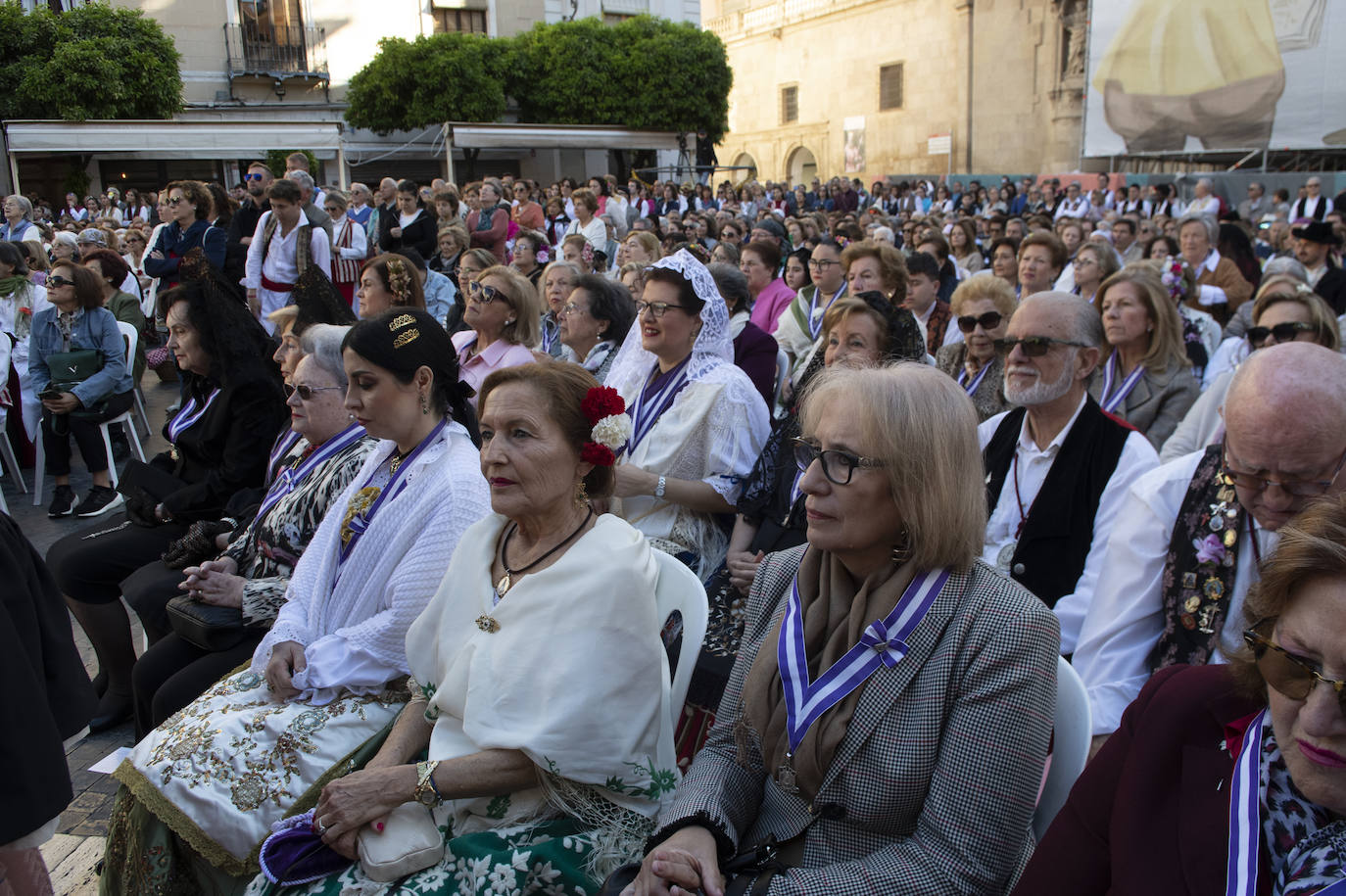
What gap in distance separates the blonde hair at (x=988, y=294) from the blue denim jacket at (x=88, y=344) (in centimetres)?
595

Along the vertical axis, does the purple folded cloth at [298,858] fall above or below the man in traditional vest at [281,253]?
below

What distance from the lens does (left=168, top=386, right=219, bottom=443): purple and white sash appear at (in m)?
4.58

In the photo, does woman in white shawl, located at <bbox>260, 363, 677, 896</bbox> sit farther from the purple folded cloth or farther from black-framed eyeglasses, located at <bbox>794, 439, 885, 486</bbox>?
black-framed eyeglasses, located at <bbox>794, 439, 885, 486</bbox>

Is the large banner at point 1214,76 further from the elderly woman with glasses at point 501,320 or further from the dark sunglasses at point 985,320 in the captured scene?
the elderly woman with glasses at point 501,320

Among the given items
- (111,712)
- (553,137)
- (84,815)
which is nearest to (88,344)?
(111,712)

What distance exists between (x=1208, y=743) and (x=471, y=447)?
89.0 inches

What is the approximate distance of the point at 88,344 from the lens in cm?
705

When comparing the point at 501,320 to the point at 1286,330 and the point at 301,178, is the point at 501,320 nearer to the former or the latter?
the point at 1286,330

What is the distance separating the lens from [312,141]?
1573cm

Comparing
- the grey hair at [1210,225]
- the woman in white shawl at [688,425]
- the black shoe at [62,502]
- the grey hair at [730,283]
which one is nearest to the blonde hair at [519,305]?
the grey hair at [730,283]

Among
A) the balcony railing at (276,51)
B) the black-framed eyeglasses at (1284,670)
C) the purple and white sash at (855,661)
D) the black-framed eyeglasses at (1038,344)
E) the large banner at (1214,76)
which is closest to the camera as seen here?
the black-framed eyeglasses at (1284,670)

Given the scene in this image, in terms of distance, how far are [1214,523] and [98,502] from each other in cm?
712

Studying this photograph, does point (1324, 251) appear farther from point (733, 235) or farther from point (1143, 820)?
point (1143, 820)

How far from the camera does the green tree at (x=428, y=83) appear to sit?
30250mm
